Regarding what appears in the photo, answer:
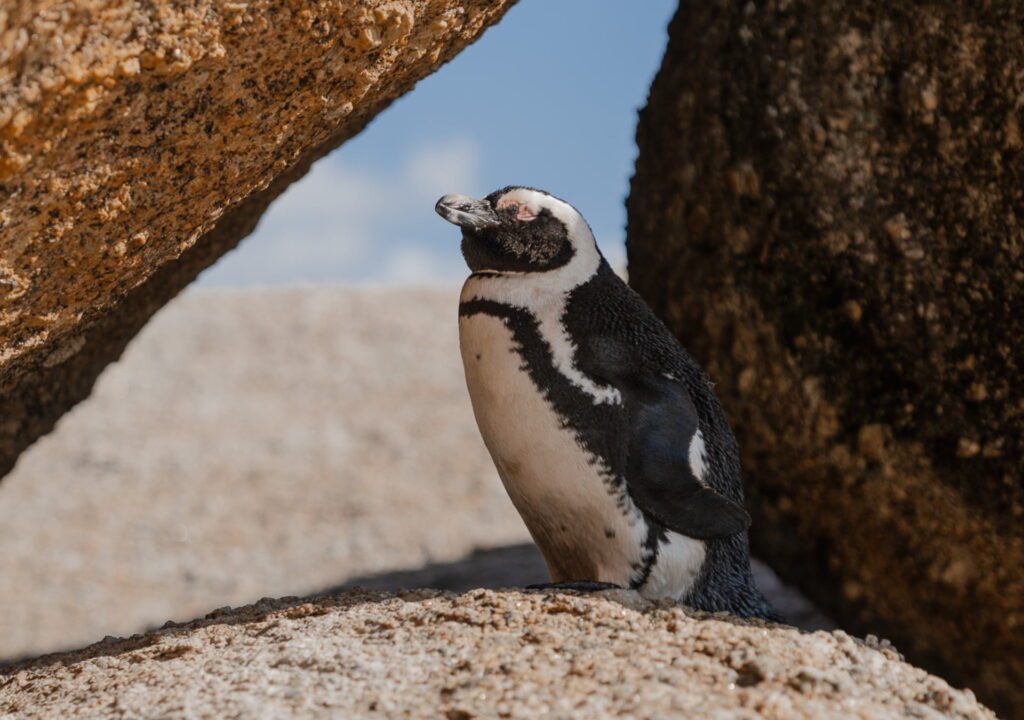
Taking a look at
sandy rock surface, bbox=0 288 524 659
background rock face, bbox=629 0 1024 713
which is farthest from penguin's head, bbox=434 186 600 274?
sandy rock surface, bbox=0 288 524 659

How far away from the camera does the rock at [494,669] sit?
1.72 m

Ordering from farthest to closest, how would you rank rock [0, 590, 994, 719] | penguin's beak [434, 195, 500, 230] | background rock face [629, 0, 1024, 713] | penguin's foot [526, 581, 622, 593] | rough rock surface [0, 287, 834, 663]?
1. rough rock surface [0, 287, 834, 663]
2. background rock face [629, 0, 1024, 713]
3. penguin's beak [434, 195, 500, 230]
4. penguin's foot [526, 581, 622, 593]
5. rock [0, 590, 994, 719]

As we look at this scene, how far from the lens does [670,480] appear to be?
91.0 inches

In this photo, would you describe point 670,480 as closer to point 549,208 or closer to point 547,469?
point 547,469

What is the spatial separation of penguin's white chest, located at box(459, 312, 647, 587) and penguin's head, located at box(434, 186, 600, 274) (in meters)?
0.12

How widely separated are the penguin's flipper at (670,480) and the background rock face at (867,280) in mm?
949

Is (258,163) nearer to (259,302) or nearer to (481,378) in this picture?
(481,378)

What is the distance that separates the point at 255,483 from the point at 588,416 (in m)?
4.68

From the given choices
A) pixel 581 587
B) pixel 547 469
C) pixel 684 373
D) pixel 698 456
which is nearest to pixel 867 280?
pixel 684 373

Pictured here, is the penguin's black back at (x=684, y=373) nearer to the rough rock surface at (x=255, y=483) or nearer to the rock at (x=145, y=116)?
the rock at (x=145, y=116)

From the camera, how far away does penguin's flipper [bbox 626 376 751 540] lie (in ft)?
7.59

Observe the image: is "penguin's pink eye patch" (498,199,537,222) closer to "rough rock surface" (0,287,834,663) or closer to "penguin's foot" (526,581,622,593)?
"penguin's foot" (526,581,622,593)

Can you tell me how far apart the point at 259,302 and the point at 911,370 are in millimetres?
6902

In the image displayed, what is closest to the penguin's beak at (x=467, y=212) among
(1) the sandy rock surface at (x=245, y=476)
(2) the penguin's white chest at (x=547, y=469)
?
(2) the penguin's white chest at (x=547, y=469)
